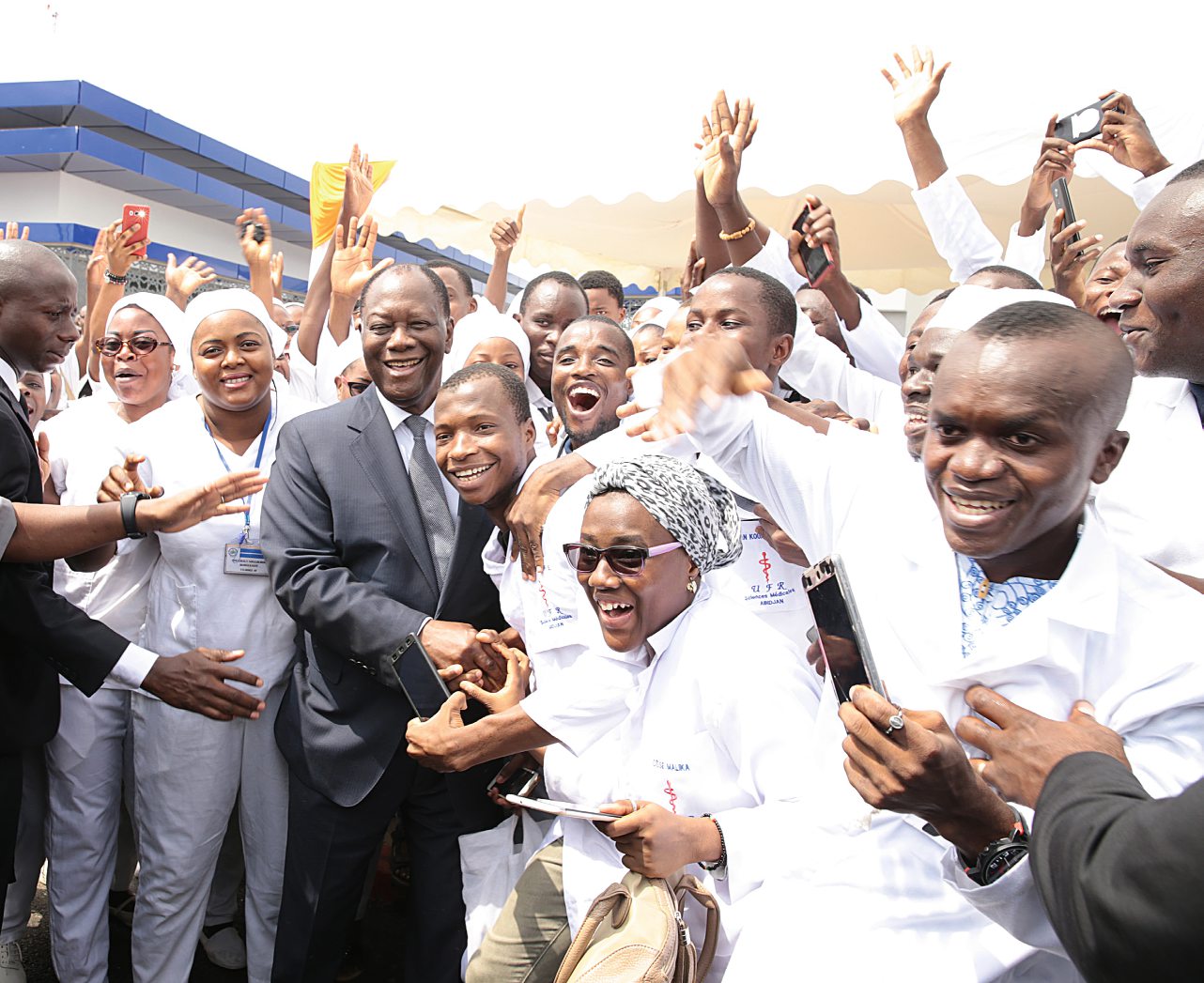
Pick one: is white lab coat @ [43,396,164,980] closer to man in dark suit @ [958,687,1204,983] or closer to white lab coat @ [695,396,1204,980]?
white lab coat @ [695,396,1204,980]

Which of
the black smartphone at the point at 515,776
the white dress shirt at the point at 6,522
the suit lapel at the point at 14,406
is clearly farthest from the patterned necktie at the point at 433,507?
the suit lapel at the point at 14,406

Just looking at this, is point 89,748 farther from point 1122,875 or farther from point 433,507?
point 1122,875

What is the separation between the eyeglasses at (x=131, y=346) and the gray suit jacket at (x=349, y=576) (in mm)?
1273

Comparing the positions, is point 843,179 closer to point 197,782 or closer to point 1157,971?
point 197,782

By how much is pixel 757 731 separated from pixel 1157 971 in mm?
1137

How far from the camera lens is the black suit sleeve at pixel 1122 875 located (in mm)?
976

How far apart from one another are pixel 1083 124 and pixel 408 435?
3.35 metres

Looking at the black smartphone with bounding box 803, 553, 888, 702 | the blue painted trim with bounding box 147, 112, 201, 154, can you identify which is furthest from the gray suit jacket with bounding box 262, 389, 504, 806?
the blue painted trim with bounding box 147, 112, 201, 154

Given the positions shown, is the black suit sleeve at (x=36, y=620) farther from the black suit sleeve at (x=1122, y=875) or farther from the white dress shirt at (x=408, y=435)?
the black suit sleeve at (x=1122, y=875)

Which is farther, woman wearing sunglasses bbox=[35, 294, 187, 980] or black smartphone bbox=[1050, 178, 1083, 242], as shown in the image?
black smartphone bbox=[1050, 178, 1083, 242]

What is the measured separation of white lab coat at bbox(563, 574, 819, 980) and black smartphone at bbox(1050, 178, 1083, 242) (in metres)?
2.60

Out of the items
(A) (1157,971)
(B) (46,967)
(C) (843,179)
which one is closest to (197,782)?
(B) (46,967)

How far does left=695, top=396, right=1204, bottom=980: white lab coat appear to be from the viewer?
1.50 metres

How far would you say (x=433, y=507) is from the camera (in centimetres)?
319
